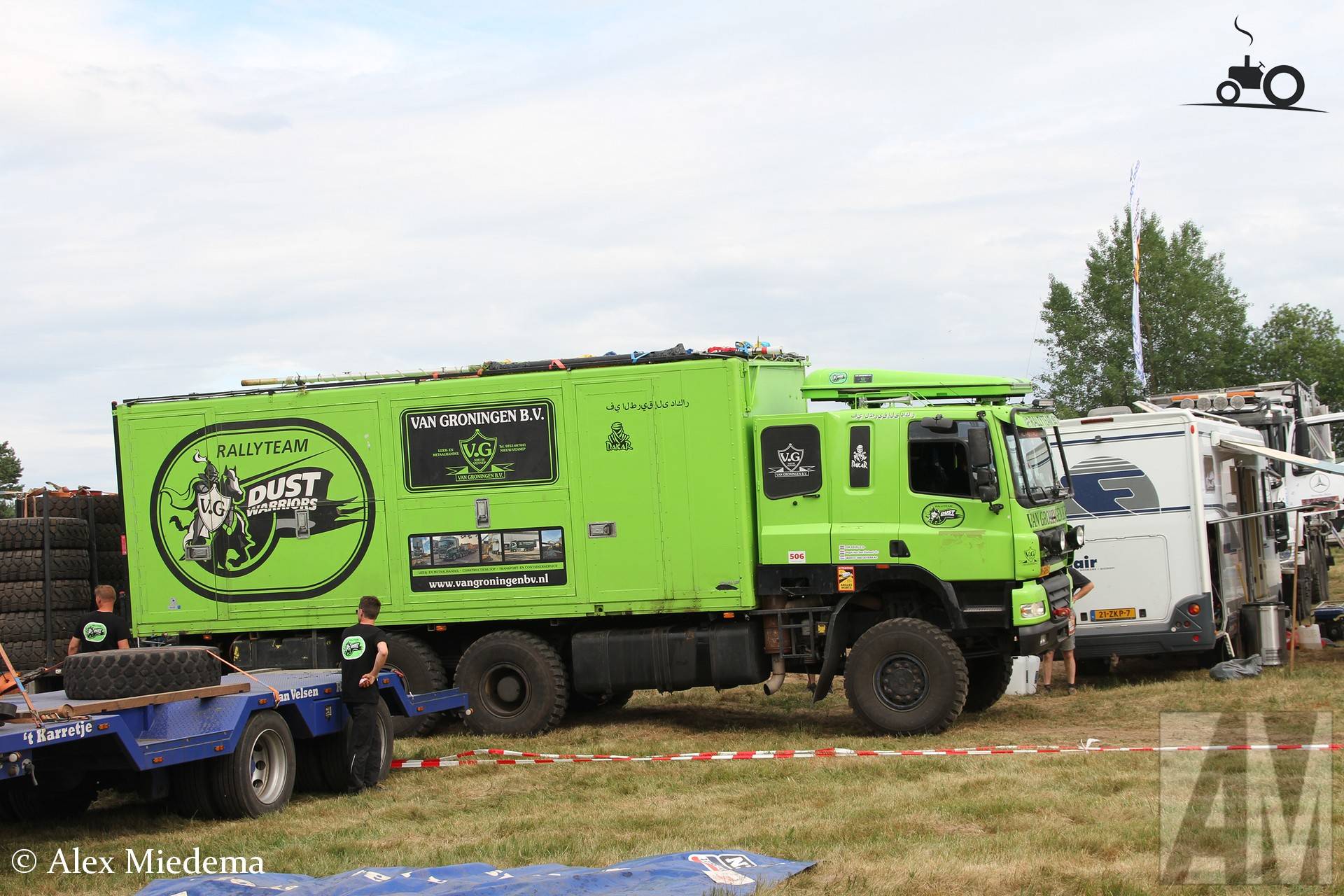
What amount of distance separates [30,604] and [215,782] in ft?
18.0

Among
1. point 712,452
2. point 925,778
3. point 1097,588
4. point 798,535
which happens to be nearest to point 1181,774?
point 925,778

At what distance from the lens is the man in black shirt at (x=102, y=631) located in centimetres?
1148

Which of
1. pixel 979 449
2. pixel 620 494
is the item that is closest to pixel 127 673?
pixel 620 494

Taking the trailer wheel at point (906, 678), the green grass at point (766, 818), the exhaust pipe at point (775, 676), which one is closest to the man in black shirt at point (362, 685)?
the green grass at point (766, 818)

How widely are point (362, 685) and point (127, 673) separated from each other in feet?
5.92

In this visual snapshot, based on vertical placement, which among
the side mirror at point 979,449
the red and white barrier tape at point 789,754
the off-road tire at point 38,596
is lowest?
the red and white barrier tape at point 789,754

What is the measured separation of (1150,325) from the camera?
49156mm

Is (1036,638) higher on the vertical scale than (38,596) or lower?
lower

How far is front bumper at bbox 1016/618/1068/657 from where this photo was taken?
466 inches

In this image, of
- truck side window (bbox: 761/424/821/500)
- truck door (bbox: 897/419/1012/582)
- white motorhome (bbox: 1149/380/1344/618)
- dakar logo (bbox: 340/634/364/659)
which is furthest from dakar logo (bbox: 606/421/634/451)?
white motorhome (bbox: 1149/380/1344/618)

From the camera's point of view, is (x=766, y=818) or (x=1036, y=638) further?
(x=1036, y=638)

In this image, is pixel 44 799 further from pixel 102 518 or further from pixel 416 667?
pixel 102 518

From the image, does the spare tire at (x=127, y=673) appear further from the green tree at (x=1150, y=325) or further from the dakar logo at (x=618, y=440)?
the green tree at (x=1150, y=325)

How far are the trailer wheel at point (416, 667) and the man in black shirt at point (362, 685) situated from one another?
9.05 ft
